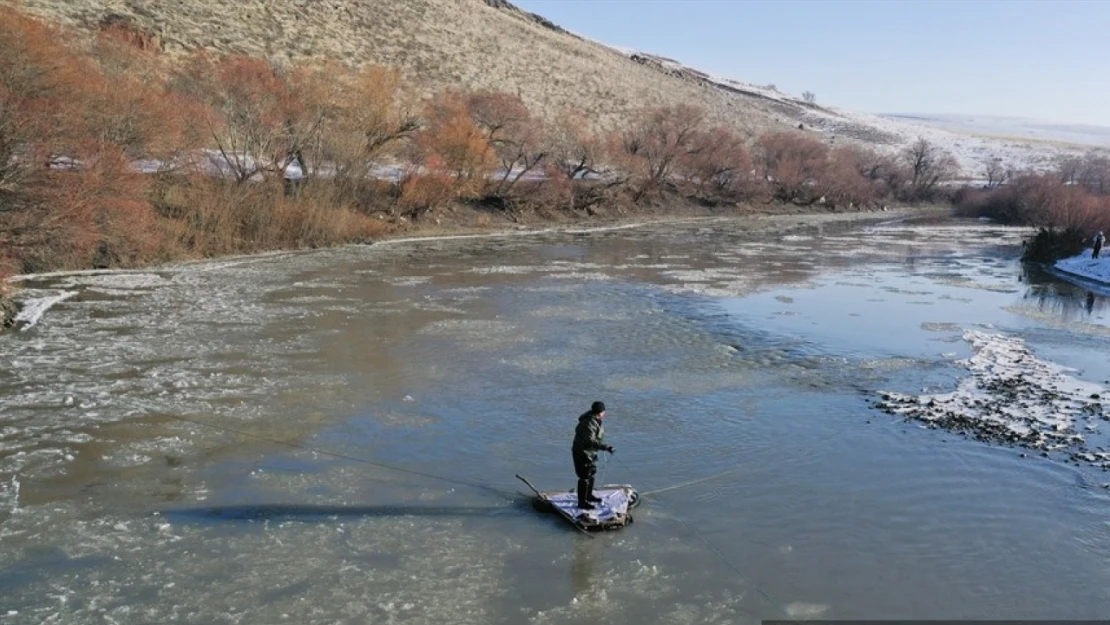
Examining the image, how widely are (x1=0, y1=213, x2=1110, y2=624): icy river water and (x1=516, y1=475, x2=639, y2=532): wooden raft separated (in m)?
0.17

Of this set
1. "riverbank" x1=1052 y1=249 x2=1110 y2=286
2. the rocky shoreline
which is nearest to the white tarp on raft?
the rocky shoreline

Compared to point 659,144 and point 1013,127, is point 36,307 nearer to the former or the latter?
point 659,144

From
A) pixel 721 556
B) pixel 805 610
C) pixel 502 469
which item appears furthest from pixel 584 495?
pixel 805 610

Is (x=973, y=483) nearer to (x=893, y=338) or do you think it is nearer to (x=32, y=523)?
(x=893, y=338)

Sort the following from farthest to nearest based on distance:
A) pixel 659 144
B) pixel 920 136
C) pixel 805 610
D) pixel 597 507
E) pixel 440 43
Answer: pixel 920 136, pixel 440 43, pixel 659 144, pixel 597 507, pixel 805 610

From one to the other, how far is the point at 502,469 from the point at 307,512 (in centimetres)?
241

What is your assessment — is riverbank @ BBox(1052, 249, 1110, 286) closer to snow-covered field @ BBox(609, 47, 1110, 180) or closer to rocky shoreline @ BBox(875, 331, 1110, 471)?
rocky shoreline @ BBox(875, 331, 1110, 471)

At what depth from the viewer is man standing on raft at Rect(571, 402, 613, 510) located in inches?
345

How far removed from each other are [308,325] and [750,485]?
11.5 m

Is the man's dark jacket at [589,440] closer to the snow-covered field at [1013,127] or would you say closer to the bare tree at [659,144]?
the bare tree at [659,144]

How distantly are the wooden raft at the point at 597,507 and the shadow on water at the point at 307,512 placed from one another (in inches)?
14.6

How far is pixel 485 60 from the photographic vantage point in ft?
241

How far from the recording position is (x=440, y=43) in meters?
71.6

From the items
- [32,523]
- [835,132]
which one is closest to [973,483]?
[32,523]
